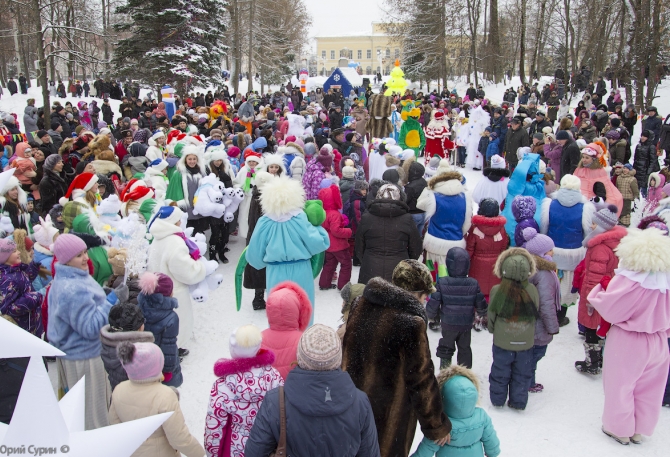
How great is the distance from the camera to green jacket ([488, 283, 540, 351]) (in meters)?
4.34

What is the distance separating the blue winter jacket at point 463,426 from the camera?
3.00 metres

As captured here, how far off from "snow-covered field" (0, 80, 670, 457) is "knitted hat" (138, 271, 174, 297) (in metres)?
1.10

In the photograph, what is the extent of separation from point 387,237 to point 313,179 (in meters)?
2.39

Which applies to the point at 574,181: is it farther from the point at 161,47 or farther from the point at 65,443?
the point at 161,47

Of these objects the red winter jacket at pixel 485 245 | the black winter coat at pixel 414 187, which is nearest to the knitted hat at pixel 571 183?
the red winter jacket at pixel 485 245

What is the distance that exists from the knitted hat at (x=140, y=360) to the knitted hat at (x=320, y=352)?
3.10 feet

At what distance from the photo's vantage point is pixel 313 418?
2.31 meters

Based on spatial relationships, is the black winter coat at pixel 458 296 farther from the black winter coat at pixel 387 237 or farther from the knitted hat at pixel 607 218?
the knitted hat at pixel 607 218

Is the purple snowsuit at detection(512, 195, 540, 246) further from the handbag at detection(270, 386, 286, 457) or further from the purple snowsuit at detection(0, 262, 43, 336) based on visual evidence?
the purple snowsuit at detection(0, 262, 43, 336)

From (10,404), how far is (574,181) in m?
5.44

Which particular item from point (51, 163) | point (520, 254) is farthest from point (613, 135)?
point (51, 163)

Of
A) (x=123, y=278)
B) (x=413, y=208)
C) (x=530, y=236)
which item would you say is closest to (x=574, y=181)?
(x=530, y=236)

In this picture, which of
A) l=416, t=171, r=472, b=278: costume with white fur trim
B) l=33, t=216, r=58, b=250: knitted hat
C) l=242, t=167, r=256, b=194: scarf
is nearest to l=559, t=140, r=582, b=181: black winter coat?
l=416, t=171, r=472, b=278: costume with white fur trim

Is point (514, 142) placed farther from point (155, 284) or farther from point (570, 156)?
point (155, 284)
